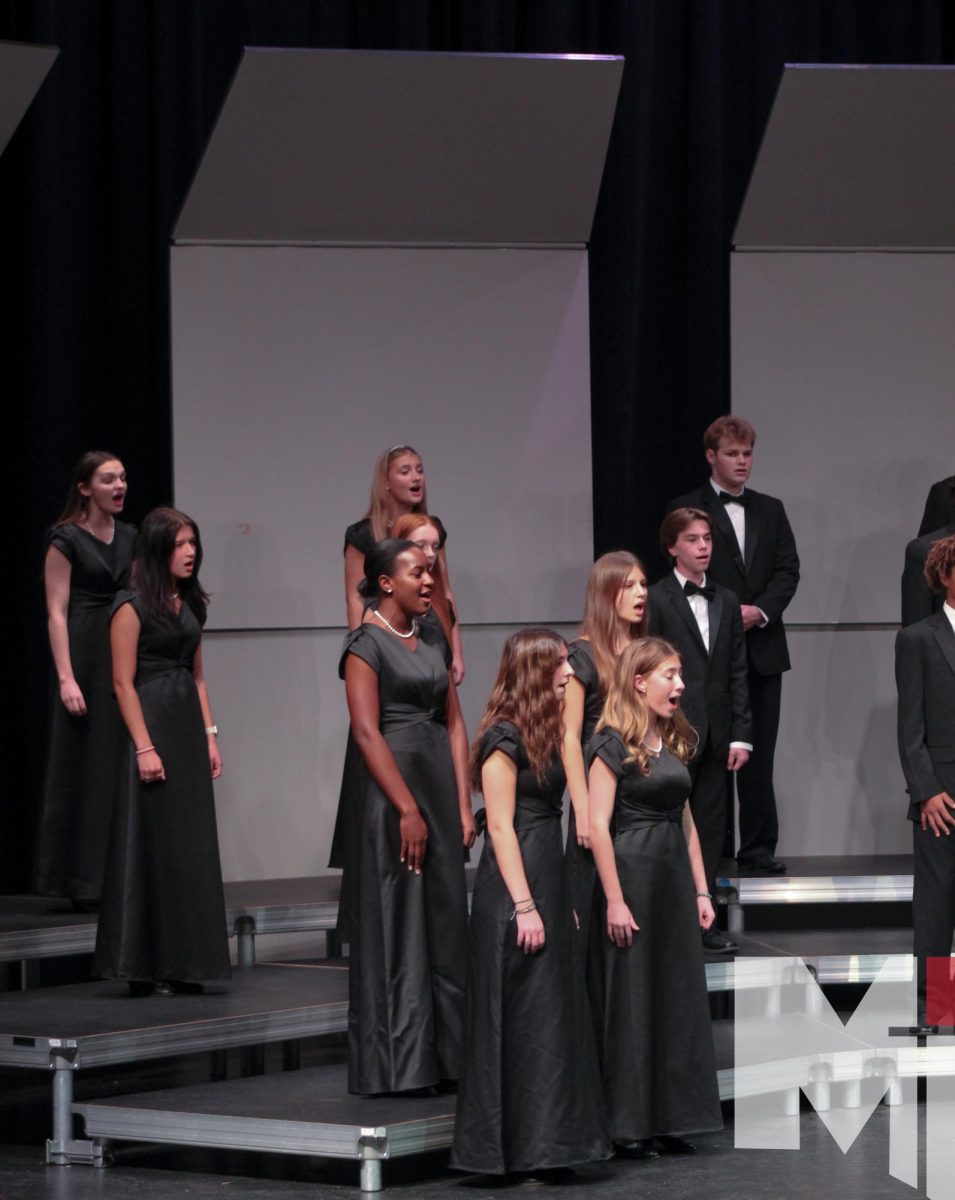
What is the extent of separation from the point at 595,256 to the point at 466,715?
208cm

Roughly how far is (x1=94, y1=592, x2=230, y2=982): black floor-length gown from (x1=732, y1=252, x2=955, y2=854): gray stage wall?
2454 mm

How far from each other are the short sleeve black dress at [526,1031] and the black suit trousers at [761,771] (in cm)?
218

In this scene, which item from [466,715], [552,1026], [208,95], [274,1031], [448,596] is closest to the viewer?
[552,1026]

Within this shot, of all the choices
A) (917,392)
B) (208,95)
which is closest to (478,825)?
(917,392)

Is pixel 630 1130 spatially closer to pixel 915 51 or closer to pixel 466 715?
pixel 466 715

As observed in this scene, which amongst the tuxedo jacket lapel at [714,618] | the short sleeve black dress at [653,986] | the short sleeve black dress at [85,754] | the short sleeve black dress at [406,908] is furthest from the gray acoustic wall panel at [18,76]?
the short sleeve black dress at [653,986]

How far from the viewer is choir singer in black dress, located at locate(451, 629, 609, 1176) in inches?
183

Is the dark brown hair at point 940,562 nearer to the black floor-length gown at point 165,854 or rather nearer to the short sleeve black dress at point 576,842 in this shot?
the short sleeve black dress at point 576,842

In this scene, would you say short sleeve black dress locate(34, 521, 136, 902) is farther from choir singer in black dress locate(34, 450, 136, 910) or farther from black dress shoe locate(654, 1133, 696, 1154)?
black dress shoe locate(654, 1133, 696, 1154)

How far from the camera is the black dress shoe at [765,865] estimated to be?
6727 millimetres

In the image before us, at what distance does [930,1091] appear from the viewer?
576 centimetres

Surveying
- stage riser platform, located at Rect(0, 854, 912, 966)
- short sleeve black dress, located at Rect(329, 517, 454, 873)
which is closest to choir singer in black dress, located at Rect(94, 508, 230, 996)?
stage riser platform, located at Rect(0, 854, 912, 966)

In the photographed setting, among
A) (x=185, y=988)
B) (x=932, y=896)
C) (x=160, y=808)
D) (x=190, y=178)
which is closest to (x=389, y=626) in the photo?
(x=160, y=808)

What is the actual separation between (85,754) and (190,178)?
8.05ft
